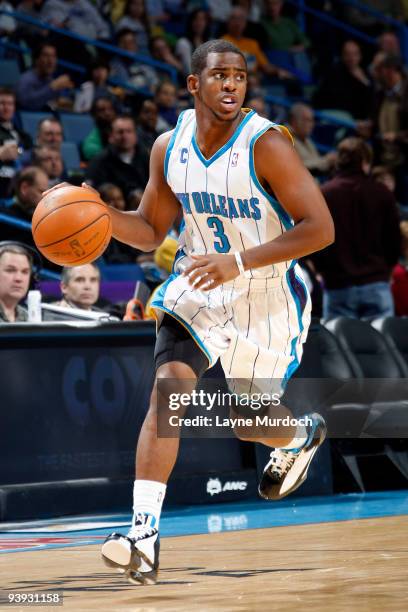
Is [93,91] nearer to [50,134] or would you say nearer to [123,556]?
[50,134]

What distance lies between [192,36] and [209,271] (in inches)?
423

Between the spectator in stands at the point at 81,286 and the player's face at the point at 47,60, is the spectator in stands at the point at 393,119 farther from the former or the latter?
the spectator in stands at the point at 81,286

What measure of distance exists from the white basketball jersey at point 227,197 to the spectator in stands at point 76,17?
9062 mm

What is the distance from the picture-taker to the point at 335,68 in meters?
15.3

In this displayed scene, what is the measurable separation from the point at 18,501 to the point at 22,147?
16.4 ft

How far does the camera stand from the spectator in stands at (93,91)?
12820mm

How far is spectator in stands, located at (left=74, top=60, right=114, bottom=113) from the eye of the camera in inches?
505

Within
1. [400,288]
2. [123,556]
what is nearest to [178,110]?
[400,288]

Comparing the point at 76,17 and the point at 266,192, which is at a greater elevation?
the point at 76,17

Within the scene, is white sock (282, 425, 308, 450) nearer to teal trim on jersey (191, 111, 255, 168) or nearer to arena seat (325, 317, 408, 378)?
teal trim on jersey (191, 111, 255, 168)

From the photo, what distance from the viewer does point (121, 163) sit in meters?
11.1

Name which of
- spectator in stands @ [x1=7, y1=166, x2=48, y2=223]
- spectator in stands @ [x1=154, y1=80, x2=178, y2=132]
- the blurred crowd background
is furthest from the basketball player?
spectator in stands @ [x1=154, y1=80, x2=178, y2=132]

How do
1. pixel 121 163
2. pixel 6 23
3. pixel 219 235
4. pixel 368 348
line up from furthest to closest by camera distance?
1. pixel 6 23
2. pixel 121 163
3. pixel 368 348
4. pixel 219 235

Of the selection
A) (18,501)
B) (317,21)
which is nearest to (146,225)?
(18,501)
